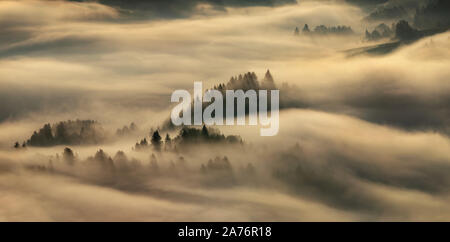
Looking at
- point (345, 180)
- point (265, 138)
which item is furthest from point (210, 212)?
point (265, 138)

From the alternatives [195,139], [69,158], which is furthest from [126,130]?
[69,158]

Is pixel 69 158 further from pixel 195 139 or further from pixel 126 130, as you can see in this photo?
pixel 126 130

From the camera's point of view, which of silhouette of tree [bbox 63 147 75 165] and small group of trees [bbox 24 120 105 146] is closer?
silhouette of tree [bbox 63 147 75 165]

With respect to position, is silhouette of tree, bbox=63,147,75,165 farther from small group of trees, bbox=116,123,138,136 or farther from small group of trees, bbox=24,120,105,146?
small group of trees, bbox=116,123,138,136

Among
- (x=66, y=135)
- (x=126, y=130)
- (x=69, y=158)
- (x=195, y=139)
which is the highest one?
(x=126, y=130)

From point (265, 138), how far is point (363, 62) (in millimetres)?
101006

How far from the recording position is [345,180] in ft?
279

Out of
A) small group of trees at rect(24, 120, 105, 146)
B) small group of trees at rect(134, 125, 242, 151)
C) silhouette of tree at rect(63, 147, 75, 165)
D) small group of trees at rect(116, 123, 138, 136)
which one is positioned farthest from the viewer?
small group of trees at rect(116, 123, 138, 136)

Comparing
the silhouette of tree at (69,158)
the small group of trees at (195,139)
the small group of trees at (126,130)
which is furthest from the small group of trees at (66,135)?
the silhouette of tree at (69,158)

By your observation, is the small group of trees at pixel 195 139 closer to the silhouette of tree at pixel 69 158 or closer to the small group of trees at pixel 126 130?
the small group of trees at pixel 126 130

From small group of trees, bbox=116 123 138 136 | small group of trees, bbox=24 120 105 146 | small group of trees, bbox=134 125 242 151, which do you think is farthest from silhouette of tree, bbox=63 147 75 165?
small group of trees, bbox=116 123 138 136

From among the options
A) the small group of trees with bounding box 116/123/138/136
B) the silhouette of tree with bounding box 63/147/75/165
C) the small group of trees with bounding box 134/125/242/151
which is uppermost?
the small group of trees with bounding box 116/123/138/136

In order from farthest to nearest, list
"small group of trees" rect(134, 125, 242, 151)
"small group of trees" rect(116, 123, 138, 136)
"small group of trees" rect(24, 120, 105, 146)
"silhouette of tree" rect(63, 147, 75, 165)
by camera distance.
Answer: "small group of trees" rect(116, 123, 138, 136), "small group of trees" rect(24, 120, 105, 146), "small group of trees" rect(134, 125, 242, 151), "silhouette of tree" rect(63, 147, 75, 165)

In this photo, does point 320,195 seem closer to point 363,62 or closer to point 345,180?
point 345,180
